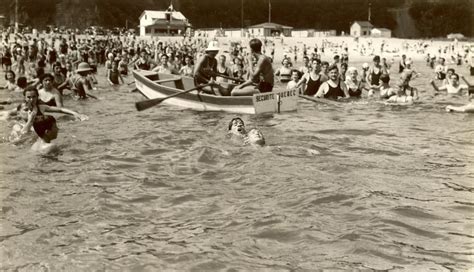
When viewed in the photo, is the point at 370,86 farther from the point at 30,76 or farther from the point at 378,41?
the point at 378,41

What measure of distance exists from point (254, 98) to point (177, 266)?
8578mm

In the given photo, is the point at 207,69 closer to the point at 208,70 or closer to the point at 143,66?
the point at 208,70

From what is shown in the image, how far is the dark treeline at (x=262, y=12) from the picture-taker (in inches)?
3314

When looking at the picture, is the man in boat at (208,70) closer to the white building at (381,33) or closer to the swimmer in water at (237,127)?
the swimmer in water at (237,127)

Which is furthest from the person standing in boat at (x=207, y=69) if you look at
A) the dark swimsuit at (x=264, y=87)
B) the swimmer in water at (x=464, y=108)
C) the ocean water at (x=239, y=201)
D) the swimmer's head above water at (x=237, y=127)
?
the swimmer in water at (x=464, y=108)

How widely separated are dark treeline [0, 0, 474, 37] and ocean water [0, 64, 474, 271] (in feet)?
249

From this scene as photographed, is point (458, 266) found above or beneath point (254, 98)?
beneath

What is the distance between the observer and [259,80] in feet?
47.0

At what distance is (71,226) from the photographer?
6.45m

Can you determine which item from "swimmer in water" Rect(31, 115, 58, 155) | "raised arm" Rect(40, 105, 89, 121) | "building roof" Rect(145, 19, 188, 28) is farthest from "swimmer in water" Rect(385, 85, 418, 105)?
"building roof" Rect(145, 19, 188, 28)

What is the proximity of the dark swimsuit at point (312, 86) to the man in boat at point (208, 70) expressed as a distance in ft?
9.08

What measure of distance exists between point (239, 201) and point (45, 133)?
4261mm

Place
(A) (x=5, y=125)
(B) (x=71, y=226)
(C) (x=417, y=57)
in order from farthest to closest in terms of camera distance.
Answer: (C) (x=417, y=57) → (A) (x=5, y=125) → (B) (x=71, y=226)

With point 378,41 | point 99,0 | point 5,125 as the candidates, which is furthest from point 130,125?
point 99,0
